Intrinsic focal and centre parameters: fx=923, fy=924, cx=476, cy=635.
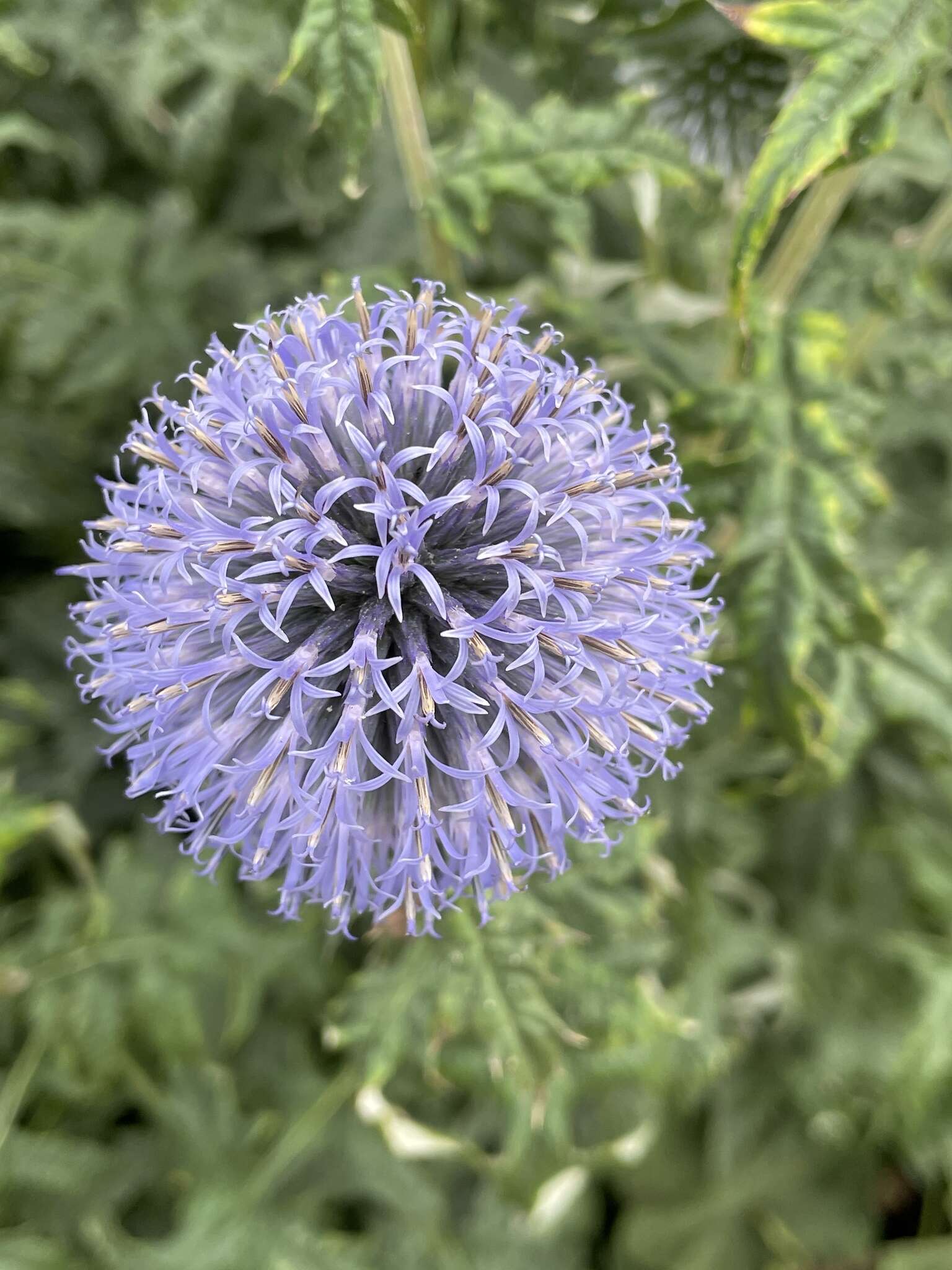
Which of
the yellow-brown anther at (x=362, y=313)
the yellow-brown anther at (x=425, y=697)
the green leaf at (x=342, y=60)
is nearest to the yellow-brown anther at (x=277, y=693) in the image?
the yellow-brown anther at (x=425, y=697)

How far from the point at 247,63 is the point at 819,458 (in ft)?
3.43

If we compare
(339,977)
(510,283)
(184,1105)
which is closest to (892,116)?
(510,283)

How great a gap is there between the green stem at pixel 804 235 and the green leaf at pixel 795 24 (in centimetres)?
14

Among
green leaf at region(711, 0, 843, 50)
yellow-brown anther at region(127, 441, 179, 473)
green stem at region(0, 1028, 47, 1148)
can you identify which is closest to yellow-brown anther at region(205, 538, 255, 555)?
yellow-brown anther at region(127, 441, 179, 473)

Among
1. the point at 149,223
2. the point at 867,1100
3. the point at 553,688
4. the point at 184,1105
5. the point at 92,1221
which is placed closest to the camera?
the point at 553,688

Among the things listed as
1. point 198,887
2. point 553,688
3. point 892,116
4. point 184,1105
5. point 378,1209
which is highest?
point 892,116

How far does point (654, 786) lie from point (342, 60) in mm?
1010

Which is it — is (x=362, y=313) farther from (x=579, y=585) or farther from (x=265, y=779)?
(x=265, y=779)

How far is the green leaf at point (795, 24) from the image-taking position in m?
0.82

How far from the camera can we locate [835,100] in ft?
2.71

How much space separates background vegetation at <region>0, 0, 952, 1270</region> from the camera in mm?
1027

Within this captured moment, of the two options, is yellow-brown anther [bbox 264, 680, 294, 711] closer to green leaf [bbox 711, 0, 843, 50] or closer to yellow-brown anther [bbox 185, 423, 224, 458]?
yellow-brown anther [bbox 185, 423, 224, 458]

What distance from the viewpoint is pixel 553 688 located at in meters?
0.79

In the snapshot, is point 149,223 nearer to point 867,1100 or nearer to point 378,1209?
point 378,1209
